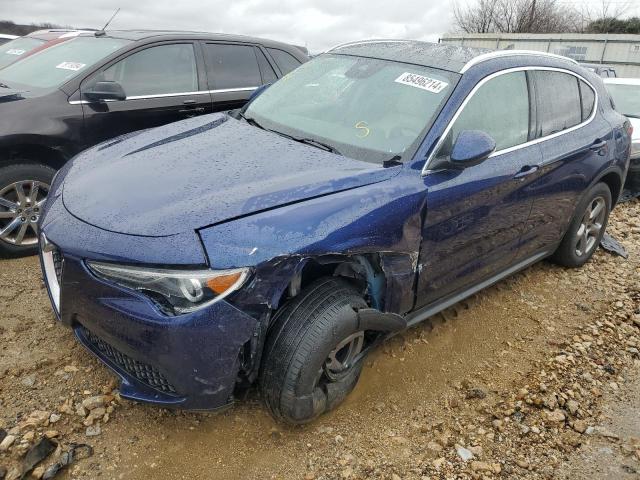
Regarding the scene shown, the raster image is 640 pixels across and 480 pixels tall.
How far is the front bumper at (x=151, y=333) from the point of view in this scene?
2.04 metres

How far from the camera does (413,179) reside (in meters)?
2.62

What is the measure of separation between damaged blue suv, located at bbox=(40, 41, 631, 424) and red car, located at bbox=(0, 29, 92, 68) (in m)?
2.51

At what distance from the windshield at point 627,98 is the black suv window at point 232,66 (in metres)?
5.56

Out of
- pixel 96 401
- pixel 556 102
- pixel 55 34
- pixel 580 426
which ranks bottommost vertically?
pixel 580 426

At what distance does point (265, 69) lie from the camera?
5.39 m

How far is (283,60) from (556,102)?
3.00 m

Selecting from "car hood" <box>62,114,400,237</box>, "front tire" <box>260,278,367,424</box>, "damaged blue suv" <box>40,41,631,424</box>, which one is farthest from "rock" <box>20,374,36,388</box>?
"front tire" <box>260,278,367,424</box>

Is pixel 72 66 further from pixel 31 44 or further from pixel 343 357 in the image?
pixel 343 357

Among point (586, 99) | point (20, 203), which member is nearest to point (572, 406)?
point (586, 99)

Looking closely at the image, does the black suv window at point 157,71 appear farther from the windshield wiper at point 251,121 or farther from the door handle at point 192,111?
the windshield wiper at point 251,121

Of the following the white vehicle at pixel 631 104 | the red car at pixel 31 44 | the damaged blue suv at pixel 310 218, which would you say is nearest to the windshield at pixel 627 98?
the white vehicle at pixel 631 104

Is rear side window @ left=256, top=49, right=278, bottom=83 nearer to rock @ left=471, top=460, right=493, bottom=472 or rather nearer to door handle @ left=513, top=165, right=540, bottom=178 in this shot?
door handle @ left=513, top=165, right=540, bottom=178

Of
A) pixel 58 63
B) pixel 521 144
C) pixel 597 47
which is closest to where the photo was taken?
pixel 521 144

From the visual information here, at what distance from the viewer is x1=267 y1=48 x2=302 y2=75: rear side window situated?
5523 mm
